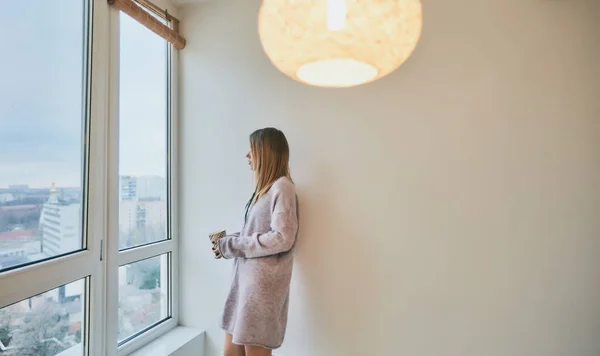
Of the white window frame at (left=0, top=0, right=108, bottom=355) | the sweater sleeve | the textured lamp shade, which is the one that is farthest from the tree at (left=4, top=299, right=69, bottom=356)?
the textured lamp shade

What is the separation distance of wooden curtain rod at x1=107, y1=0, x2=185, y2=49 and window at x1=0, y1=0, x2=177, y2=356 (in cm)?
5

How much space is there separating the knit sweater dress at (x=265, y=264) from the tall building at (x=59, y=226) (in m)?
0.63

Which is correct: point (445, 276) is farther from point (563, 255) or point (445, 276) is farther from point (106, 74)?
point (106, 74)

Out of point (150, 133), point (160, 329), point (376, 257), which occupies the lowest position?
point (160, 329)

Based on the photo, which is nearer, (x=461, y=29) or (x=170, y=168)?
(x=461, y=29)

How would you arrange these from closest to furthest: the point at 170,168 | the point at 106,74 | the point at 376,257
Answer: the point at 106,74 < the point at 376,257 < the point at 170,168

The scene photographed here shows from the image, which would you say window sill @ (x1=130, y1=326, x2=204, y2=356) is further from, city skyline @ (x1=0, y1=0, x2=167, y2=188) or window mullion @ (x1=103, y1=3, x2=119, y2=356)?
city skyline @ (x1=0, y1=0, x2=167, y2=188)

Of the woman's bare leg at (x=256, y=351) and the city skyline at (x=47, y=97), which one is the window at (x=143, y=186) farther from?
the woman's bare leg at (x=256, y=351)

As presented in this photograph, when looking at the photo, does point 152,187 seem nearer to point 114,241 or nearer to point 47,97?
point 114,241

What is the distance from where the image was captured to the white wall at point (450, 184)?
4.63 ft

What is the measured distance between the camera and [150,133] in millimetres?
1877

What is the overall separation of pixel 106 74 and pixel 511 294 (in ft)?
7.17

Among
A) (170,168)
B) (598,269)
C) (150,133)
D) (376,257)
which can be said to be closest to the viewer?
(598,269)

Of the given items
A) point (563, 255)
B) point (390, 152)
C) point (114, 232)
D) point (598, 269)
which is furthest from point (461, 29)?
point (114, 232)
